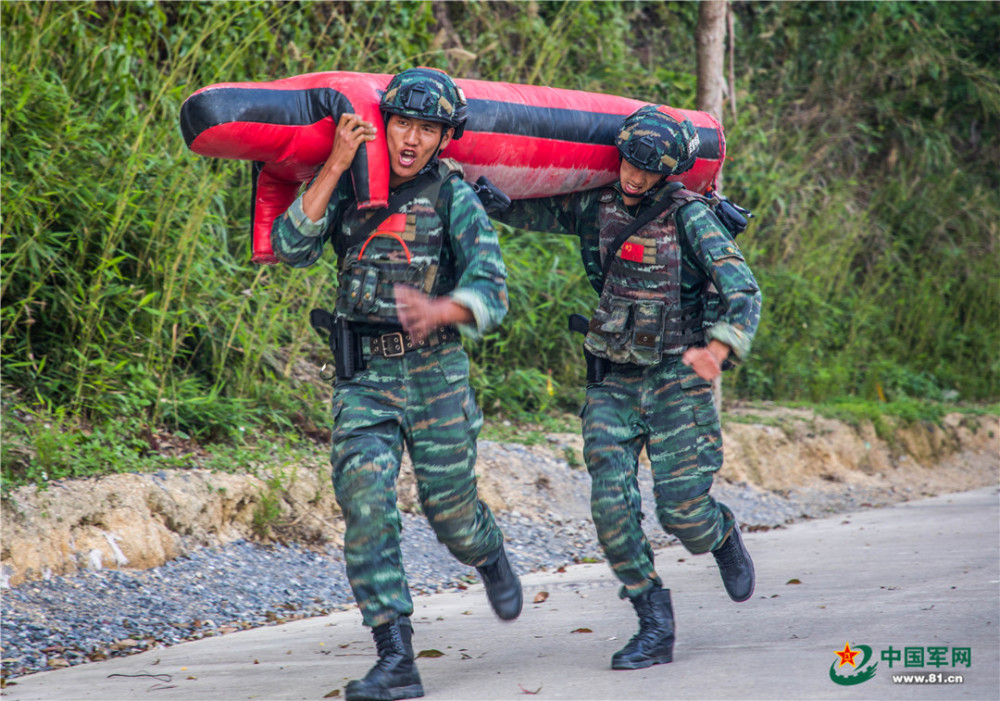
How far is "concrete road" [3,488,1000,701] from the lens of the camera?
10.3ft

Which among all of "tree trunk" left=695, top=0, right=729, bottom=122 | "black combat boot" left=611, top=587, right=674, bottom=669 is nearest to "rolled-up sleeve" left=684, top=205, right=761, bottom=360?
"black combat boot" left=611, top=587, right=674, bottom=669

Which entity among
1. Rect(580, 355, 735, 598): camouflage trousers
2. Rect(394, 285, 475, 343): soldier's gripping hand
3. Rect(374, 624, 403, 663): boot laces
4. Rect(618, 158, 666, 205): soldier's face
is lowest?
Rect(374, 624, 403, 663): boot laces

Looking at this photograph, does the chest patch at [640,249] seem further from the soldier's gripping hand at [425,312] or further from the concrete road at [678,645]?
the concrete road at [678,645]

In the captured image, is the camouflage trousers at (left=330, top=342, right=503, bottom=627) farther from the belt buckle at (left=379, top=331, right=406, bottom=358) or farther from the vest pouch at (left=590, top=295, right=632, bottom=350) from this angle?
the vest pouch at (left=590, top=295, right=632, bottom=350)

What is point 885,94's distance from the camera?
13.8 meters

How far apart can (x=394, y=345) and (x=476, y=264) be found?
0.36 metres

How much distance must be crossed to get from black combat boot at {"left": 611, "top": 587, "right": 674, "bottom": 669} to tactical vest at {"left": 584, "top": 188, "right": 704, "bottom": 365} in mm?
799

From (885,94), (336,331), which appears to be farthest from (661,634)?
(885,94)

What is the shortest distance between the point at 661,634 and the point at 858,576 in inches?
74.5

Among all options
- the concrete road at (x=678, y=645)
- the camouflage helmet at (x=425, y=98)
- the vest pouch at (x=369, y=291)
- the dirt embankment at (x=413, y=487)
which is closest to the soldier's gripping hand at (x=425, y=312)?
the vest pouch at (x=369, y=291)

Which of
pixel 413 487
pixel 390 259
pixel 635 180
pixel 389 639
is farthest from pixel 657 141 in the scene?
pixel 413 487

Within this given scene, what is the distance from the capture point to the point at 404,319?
3223 mm

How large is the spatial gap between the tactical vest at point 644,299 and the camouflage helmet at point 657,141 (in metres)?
0.13

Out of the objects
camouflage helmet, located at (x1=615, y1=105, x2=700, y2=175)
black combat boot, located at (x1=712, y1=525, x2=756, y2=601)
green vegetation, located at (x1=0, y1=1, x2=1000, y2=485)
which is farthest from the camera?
green vegetation, located at (x1=0, y1=1, x2=1000, y2=485)
